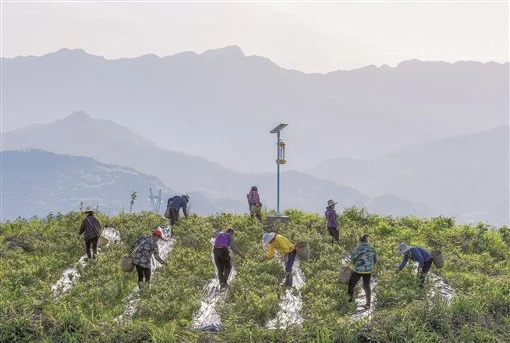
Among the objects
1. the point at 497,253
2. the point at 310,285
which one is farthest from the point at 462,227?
the point at 310,285

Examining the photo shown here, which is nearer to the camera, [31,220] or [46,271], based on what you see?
[46,271]

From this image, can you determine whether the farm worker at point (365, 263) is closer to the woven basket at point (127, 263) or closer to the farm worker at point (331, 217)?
the farm worker at point (331, 217)

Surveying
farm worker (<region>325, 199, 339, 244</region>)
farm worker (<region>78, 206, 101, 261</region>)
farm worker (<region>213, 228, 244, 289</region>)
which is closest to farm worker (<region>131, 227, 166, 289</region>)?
farm worker (<region>213, 228, 244, 289</region>)

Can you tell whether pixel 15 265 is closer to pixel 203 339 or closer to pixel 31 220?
pixel 31 220

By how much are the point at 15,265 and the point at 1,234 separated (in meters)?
5.07

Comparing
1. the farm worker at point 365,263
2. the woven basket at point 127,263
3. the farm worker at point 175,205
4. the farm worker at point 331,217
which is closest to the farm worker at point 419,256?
the farm worker at point 365,263

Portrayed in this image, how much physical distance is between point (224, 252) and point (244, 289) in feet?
4.73

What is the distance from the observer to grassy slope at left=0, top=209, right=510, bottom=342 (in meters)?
13.9

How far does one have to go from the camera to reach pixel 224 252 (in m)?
17.6

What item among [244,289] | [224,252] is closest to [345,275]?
[244,289]

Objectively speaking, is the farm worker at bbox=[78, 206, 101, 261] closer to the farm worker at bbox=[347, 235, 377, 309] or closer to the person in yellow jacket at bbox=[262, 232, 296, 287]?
the person in yellow jacket at bbox=[262, 232, 296, 287]

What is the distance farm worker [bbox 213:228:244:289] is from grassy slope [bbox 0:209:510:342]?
1.49 feet

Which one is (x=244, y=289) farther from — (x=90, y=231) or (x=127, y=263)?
(x=90, y=231)

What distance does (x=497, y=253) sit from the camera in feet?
77.6
